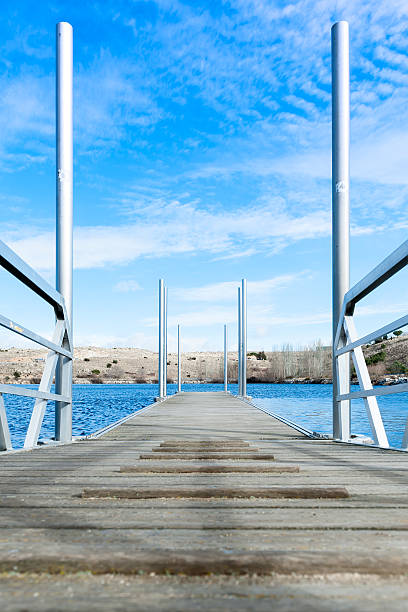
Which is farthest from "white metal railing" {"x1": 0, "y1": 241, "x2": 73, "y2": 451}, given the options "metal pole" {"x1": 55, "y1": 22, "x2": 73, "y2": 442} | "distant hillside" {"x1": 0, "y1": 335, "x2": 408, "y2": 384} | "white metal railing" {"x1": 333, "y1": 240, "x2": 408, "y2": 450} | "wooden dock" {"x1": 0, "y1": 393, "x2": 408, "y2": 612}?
"distant hillside" {"x1": 0, "y1": 335, "x2": 408, "y2": 384}

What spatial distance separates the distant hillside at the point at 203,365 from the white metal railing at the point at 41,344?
4384 cm

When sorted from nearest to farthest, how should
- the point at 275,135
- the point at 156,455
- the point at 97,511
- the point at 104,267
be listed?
the point at 97,511
the point at 156,455
the point at 275,135
the point at 104,267

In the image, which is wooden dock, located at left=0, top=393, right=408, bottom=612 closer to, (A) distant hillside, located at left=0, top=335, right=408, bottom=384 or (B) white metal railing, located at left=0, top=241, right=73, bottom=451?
(B) white metal railing, located at left=0, top=241, right=73, bottom=451

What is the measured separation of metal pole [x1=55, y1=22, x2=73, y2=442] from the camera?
6.01 m

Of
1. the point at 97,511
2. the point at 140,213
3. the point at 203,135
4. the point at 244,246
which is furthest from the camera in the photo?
the point at 244,246

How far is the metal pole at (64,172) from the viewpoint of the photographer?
6.01 metres

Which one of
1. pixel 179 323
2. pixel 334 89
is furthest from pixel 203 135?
pixel 179 323

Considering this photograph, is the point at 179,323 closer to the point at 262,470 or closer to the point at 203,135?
the point at 203,135

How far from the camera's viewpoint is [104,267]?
25.2m

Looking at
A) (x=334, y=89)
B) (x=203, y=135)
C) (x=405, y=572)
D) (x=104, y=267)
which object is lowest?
(x=405, y=572)

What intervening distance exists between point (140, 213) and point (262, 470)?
16901 millimetres

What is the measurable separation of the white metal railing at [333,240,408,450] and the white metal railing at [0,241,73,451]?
241 cm

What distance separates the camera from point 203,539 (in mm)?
1689

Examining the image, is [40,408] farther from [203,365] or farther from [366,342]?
[203,365]
